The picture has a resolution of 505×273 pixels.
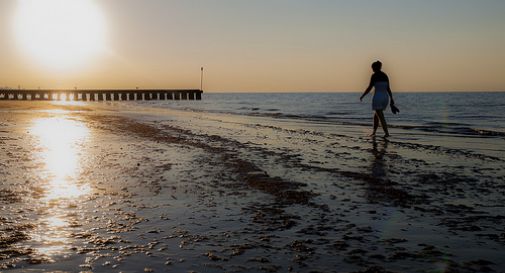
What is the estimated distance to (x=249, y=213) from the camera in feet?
14.3

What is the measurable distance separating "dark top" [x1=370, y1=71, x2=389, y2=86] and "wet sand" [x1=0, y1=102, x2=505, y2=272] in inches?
164

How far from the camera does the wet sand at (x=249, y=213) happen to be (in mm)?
3045

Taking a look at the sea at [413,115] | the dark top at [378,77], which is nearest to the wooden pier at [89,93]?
the sea at [413,115]

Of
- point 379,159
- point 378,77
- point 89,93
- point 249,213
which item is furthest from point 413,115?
point 89,93

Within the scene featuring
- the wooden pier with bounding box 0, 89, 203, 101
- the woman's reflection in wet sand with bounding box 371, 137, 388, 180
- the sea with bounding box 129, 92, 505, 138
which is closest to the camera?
the woman's reflection in wet sand with bounding box 371, 137, 388, 180

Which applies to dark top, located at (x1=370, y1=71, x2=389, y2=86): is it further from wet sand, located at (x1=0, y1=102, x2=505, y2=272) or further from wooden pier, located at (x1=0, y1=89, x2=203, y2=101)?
wooden pier, located at (x1=0, y1=89, x2=203, y2=101)

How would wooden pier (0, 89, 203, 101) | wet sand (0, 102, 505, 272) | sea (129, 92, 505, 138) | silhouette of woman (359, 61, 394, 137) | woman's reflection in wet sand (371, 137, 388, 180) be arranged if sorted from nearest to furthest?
wet sand (0, 102, 505, 272) → woman's reflection in wet sand (371, 137, 388, 180) → silhouette of woman (359, 61, 394, 137) → sea (129, 92, 505, 138) → wooden pier (0, 89, 203, 101)

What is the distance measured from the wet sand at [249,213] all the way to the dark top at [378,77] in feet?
13.7

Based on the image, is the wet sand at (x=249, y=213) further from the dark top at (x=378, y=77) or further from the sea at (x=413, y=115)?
the sea at (x=413, y=115)

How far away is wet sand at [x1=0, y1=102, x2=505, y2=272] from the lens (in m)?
3.04

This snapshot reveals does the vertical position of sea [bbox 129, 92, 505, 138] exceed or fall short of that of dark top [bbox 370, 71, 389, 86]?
it falls short

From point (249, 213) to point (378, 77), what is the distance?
30.0 ft

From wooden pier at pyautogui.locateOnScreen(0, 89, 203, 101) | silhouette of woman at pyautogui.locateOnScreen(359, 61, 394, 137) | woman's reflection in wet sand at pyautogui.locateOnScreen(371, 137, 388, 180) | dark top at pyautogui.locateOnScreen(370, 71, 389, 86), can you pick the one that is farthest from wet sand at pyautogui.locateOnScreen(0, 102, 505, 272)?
wooden pier at pyautogui.locateOnScreen(0, 89, 203, 101)

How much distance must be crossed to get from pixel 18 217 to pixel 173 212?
→ 1378mm
